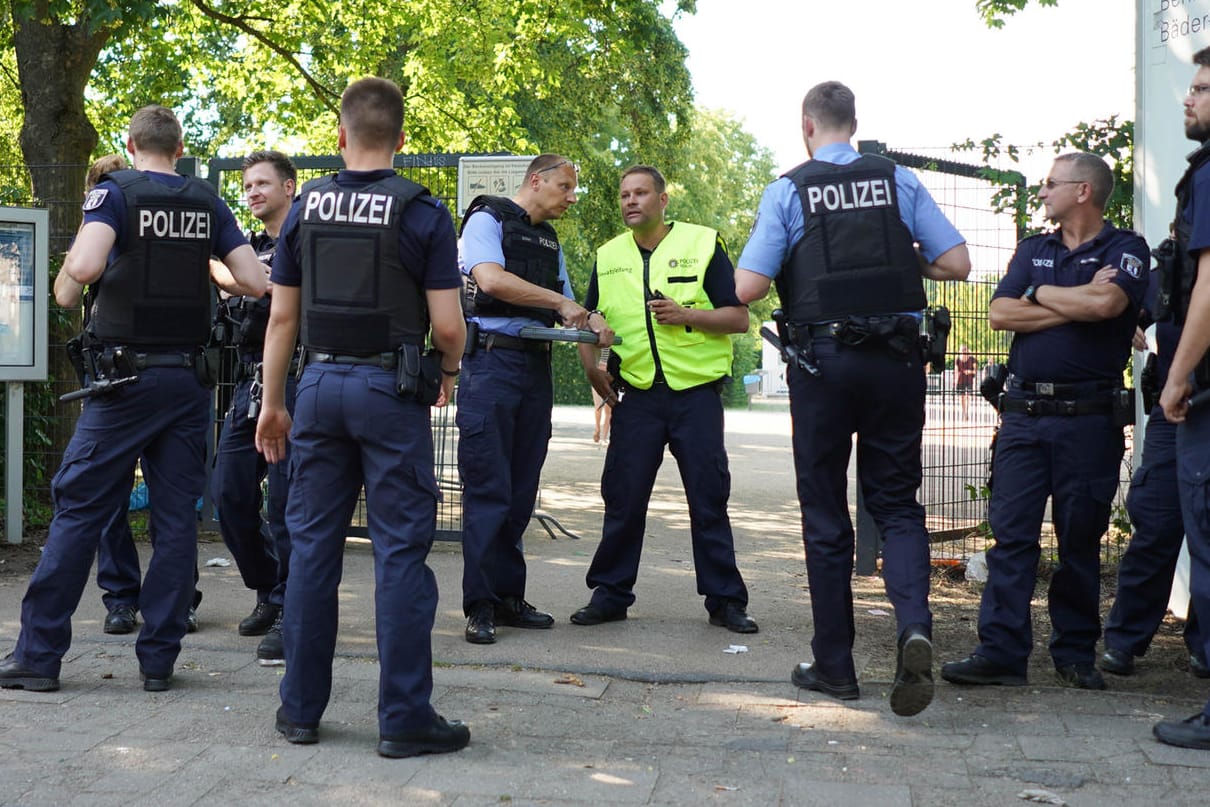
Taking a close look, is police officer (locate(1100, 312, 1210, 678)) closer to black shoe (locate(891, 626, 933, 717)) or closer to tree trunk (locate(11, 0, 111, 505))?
black shoe (locate(891, 626, 933, 717))

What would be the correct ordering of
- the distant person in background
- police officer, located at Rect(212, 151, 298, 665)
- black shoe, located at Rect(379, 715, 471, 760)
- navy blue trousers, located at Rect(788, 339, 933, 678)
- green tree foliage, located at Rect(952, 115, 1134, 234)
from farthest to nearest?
1. the distant person in background
2. green tree foliage, located at Rect(952, 115, 1134, 234)
3. police officer, located at Rect(212, 151, 298, 665)
4. navy blue trousers, located at Rect(788, 339, 933, 678)
5. black shoe, located at Rect(379, 715, 471, 760)

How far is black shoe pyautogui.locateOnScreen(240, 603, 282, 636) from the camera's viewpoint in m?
5.96

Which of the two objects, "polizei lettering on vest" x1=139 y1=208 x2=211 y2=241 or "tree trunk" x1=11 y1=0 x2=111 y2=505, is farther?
"tree trunk" x1=11 y1=0 x2=111 y2=505

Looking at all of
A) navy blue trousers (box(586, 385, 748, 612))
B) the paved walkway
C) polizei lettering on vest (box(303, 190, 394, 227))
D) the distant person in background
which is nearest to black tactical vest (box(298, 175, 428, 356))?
polizei lettering on vest (box(303, 190, 394, 227))

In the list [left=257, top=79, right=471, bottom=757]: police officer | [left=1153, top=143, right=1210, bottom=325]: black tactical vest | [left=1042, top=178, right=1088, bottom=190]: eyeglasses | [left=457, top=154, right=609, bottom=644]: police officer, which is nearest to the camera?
[left=257, top=79, right=471, bottom=757]: police officer

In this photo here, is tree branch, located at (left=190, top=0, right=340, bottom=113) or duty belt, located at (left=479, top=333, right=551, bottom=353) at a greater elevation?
tree branch, located at (left=190, top=0, right=340, bottom=113)

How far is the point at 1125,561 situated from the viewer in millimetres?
5418

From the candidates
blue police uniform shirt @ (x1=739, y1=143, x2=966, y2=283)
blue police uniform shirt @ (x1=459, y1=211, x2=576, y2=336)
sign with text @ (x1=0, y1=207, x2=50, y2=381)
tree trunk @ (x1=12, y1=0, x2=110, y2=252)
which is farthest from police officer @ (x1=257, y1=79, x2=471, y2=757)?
tree trunk @ (x1=12, y1=0, x2=110, y2=252)

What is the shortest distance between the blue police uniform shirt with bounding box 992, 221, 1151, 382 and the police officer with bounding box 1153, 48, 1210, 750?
43 cm

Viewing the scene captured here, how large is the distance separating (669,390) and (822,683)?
5.87 ft

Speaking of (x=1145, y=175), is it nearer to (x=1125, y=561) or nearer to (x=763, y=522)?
(x=1125, y=561)

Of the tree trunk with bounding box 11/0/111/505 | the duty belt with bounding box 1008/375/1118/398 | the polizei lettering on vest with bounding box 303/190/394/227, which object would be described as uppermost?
the tree trunk with bounding box 11/0/111/505

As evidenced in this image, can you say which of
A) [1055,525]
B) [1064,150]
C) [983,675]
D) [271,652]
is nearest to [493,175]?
[1064,150]

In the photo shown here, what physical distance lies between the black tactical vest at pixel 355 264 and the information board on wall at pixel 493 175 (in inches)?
166
